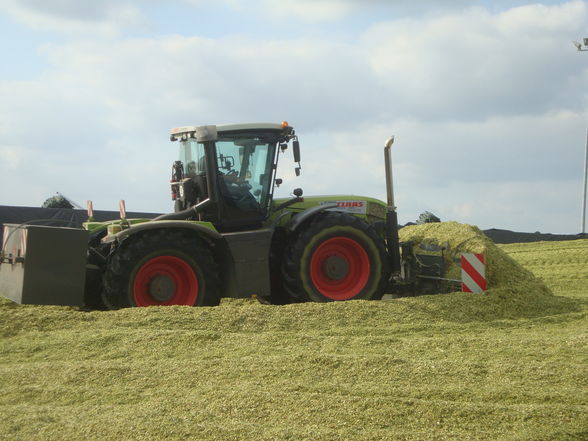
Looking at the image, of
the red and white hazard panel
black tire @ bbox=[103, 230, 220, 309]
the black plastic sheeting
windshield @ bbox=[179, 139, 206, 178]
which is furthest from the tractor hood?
the black plastic sheeting

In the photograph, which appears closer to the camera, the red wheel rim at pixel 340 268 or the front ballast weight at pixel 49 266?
the front ballast weight at pixel 49 266

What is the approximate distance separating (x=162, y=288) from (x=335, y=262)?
208 cm

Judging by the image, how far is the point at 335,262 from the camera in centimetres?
874

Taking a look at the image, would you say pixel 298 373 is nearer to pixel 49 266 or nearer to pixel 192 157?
pixel 49 266

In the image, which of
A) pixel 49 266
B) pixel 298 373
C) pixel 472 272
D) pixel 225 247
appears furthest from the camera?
pixel 472 272

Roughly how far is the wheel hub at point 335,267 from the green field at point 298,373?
917mm

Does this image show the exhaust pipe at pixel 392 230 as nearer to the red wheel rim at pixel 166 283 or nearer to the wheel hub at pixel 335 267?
the wheel hub at pixel 335 267

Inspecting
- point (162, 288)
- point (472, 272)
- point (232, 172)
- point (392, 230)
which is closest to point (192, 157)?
point (232, 172)

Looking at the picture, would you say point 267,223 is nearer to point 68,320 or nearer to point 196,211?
point 196,211

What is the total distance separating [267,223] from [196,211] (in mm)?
872

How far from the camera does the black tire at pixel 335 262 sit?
8492mm

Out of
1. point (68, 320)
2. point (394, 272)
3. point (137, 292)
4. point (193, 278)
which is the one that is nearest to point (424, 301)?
point (394, 272)

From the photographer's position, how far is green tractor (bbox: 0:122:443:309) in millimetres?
7637

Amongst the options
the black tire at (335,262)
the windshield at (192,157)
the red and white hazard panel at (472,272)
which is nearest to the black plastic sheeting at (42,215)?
the windshield at (192,157)
